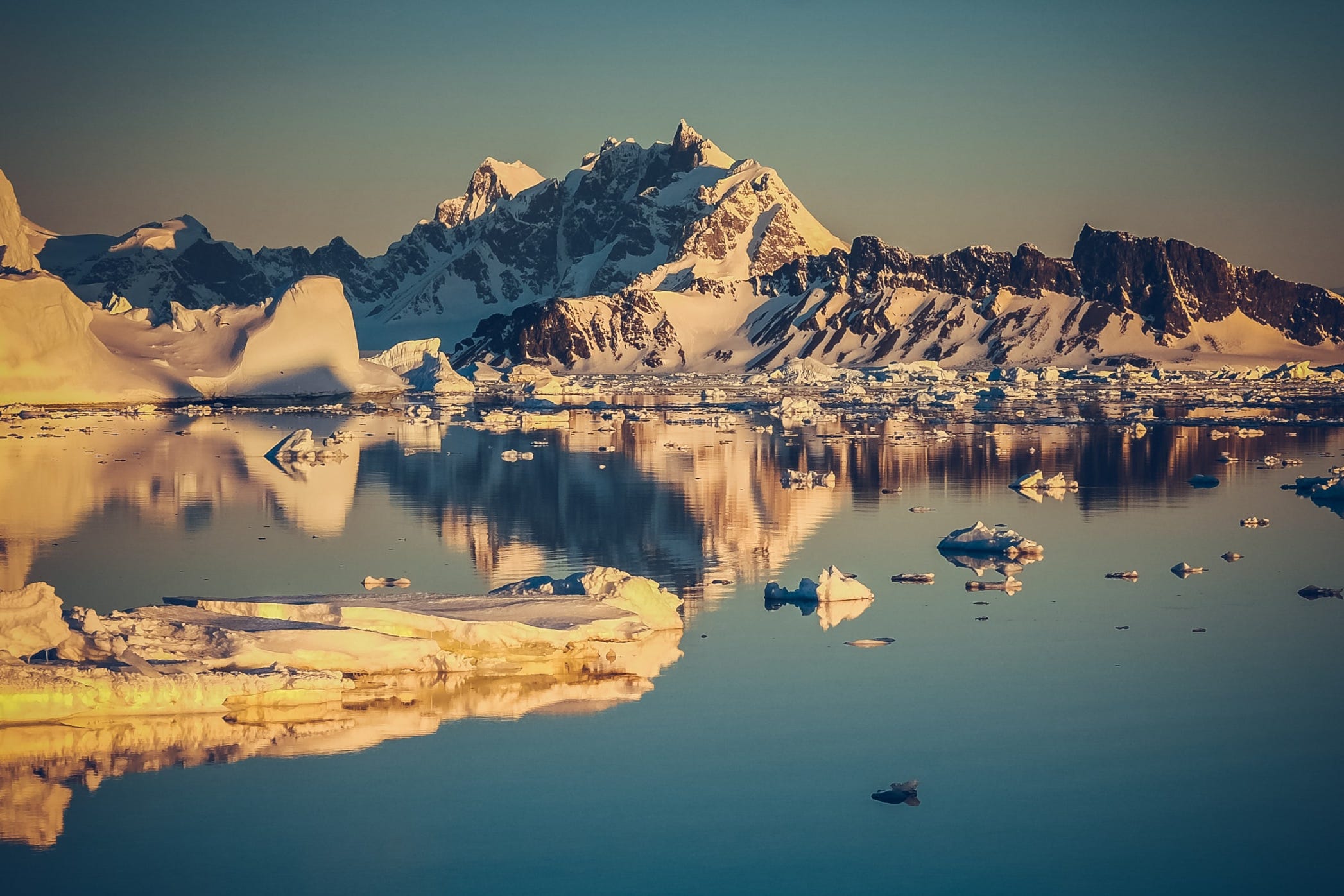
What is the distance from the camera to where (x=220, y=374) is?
273ft

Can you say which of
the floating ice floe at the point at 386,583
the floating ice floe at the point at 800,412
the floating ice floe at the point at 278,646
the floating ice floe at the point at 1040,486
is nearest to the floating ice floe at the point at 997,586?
the floating ice floe at the point at 278,646

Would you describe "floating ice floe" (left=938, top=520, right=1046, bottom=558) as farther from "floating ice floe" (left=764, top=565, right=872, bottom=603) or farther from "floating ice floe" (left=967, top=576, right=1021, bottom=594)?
"floating ice floe" (left=764, top=565, right=872, bottom=603)

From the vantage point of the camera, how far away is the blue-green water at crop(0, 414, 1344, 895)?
13.0 meters

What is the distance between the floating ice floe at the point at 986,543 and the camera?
27828 millimetres

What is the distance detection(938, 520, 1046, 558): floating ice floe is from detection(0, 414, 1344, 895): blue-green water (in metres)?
0.53

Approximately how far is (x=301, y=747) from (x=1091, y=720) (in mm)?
9165

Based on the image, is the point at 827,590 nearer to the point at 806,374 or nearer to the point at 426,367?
the point at 426,367

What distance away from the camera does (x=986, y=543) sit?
28.2m

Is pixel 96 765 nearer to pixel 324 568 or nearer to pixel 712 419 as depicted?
pixel 324 568

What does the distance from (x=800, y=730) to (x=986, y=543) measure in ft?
41.3

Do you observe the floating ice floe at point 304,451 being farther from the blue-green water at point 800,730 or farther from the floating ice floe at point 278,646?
the floating ice floe at point 278,646

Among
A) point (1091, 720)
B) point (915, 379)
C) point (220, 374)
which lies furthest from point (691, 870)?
point (915, 379)

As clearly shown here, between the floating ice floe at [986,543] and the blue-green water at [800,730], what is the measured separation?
1.75 feet

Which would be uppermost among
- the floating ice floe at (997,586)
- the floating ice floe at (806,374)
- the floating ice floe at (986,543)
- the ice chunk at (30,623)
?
the floating ice floe at (806,374)
